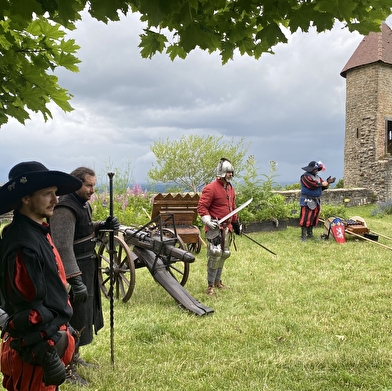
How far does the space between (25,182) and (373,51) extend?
2604cm

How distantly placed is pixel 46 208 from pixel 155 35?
142 cm

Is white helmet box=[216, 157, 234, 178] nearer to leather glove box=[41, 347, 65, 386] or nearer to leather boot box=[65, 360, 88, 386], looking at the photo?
leather boot box=[65, 360, 88, 386]

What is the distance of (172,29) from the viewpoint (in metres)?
2.88

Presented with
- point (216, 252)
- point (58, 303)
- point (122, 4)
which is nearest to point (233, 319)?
point (216, 252)

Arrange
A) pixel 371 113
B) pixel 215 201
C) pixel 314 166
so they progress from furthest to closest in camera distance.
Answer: pixel 371 113 < pixel 314 166 < pixel 215 201

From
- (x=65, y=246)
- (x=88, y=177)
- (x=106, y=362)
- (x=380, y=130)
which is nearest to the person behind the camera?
(x=65, y=246)

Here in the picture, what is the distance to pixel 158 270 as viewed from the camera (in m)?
5.74

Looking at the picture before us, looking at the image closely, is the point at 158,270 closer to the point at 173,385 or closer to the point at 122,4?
the point at 173,385

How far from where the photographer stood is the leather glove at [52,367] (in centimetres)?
220

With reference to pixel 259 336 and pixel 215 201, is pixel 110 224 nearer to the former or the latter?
pixel 259 336

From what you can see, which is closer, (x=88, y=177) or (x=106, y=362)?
(x=88, y=177)

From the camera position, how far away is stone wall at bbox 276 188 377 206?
1761 cm

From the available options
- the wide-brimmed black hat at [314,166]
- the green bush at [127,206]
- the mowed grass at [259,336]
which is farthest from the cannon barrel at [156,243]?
the wide-brimmed black hat at [314,166]

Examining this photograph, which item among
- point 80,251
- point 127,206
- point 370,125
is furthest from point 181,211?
point 370,125
